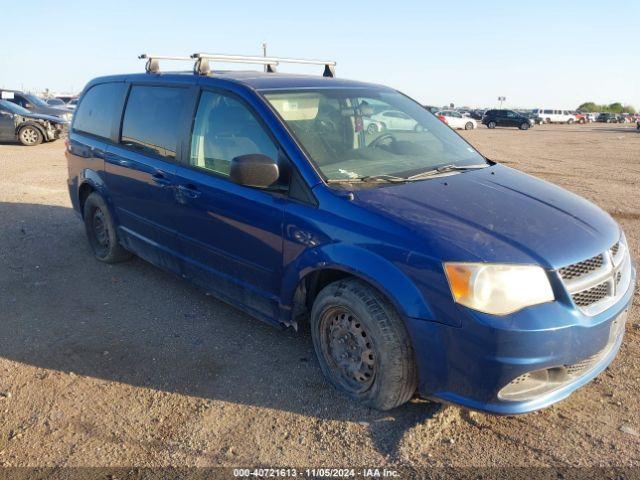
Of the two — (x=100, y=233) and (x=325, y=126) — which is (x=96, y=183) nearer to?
(x=100, y=233)

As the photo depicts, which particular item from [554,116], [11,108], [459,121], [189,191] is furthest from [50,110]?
[554,116]

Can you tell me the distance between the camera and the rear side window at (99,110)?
5.04 m

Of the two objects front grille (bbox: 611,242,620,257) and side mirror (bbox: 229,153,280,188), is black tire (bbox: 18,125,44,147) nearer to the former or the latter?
side mirror (bbox: 229,153,280,188)

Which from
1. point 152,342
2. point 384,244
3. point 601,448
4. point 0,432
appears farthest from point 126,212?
point 601,448

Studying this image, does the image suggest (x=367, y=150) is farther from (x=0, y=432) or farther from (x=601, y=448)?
(x=0, y=432)

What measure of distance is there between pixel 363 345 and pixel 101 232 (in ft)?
11.8

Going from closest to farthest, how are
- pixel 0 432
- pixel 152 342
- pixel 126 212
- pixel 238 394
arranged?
1. pixel 0 432
2. pixel 238 394
3. pixel 152 342
4. pixel 126 212

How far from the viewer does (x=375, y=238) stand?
277cm

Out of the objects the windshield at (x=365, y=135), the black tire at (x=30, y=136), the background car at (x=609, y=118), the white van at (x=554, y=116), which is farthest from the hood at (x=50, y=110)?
the background car at (x=609, y=118)

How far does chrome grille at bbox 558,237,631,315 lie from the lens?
261 centimetres

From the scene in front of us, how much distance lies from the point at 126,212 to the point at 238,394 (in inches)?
92.0

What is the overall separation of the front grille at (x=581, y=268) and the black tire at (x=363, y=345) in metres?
0.82

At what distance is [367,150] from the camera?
3.65 m

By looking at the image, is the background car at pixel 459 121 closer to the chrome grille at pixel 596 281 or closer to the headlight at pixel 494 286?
the chrome grille at pixel 596 281
